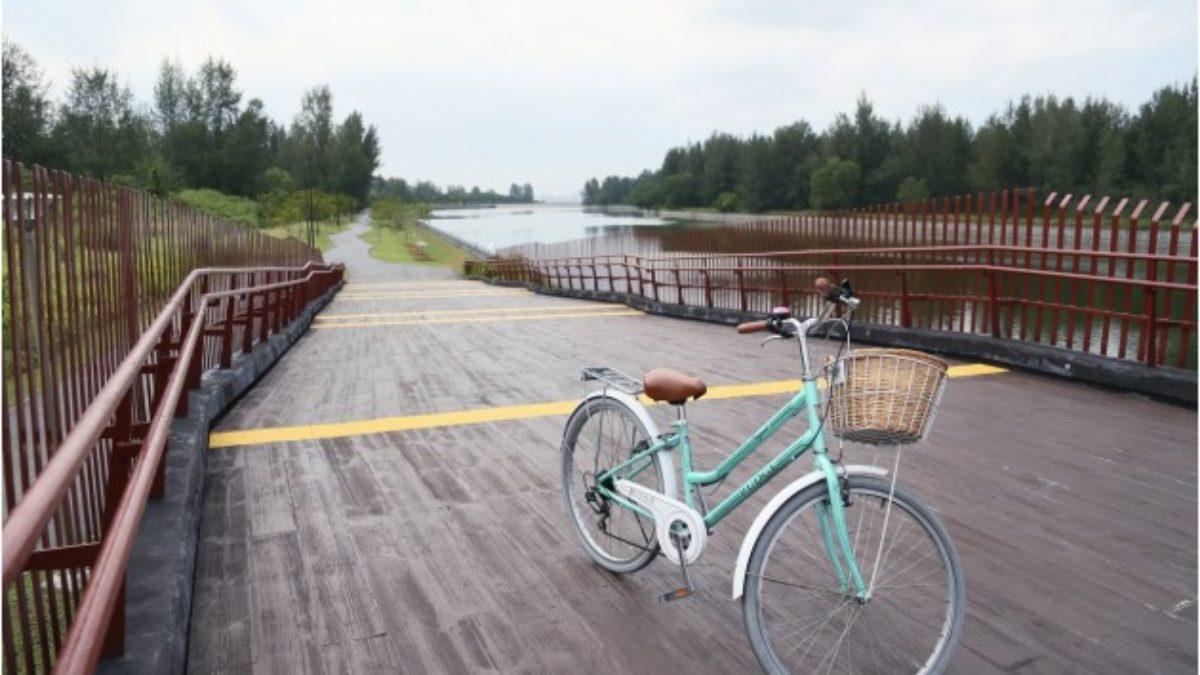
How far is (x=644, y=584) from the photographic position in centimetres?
332

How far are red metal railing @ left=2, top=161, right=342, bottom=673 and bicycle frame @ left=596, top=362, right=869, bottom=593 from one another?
154 cm

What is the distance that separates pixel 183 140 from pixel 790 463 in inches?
3643

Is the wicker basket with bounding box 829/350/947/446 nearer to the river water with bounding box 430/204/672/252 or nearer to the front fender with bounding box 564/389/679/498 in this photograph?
the front fender with bounding box 564/389/679/498

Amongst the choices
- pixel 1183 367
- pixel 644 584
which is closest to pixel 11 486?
pixel 644 584

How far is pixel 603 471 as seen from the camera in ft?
11.1

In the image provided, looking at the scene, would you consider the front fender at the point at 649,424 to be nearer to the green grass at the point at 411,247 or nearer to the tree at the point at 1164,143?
the green grass at the point at 411,247

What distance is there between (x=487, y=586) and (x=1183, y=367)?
549 cm

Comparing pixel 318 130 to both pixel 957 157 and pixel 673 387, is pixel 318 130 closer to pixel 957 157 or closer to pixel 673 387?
pixel 957 157

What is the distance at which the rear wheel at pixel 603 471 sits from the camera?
3.20 m

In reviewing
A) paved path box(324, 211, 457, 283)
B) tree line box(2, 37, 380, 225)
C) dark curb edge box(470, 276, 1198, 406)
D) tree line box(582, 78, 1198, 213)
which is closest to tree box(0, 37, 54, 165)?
tree line box(2, 37, 380, 225)

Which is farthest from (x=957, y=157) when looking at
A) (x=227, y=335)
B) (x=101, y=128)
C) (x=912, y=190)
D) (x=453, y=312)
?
(x=227, y=335)

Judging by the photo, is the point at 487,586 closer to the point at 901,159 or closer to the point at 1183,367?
the point at 1183,367

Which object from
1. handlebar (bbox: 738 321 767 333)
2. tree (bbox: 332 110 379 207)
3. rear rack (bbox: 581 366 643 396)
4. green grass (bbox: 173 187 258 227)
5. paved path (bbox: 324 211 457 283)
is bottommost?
paved path (bbox: 324 211 457 283)

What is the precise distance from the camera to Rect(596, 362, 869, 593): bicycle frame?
A: 2473mm
